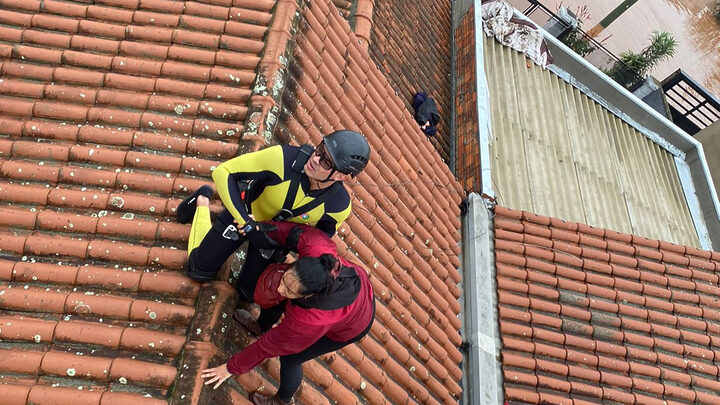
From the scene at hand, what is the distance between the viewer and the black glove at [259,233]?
2516mm

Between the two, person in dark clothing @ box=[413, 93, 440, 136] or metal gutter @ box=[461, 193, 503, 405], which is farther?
person in dark clothing @ box=[413, 93, 440, 136]

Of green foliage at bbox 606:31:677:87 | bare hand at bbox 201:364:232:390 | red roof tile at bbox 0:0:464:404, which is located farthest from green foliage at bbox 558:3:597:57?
bare hand at bbox 201:364:232:390

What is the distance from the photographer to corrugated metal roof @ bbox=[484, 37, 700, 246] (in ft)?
23.6

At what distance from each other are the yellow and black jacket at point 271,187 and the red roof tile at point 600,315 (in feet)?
11.5

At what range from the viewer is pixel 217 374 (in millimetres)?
2467

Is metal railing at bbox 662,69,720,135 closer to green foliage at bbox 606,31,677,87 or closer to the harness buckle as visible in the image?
green foliage at bbox 606,31,677,87

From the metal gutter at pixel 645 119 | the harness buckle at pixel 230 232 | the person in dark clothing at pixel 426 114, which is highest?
the metal gutter at pixel 645 119

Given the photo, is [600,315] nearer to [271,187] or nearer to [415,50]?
[271,187]

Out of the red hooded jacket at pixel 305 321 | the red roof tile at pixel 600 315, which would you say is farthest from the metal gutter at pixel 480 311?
the red hooded jacket at pixel 305 321

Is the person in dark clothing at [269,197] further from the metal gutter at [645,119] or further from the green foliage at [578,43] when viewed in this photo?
the green foliage at [578,43]

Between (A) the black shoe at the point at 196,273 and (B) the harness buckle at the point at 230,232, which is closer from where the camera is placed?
Result: (B) the harness buckle at the point at 230,232

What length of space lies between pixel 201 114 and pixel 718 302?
298 inches

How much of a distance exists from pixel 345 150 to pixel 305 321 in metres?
0.93

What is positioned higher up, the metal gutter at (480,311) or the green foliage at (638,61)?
the green foliage at (638,61)
